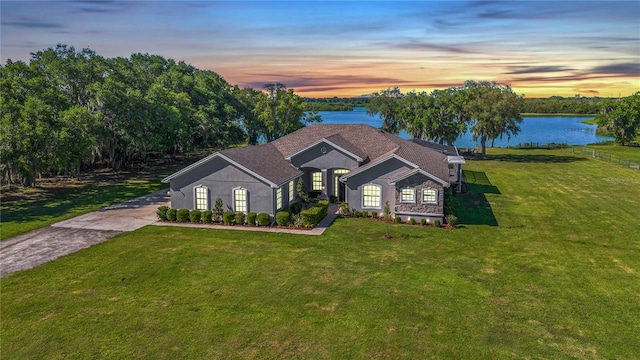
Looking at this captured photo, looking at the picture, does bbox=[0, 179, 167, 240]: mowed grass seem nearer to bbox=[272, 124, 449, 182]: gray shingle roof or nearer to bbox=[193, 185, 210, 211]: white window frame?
bbox=[193, 185, 210, 211]: white window frame

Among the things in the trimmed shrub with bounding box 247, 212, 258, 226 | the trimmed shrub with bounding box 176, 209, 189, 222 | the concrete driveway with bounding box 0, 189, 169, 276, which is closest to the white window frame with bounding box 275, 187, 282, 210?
the trimmed shrub with bounding box 247, 212, 258, 226

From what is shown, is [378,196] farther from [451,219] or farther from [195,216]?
Answer: [195,216]

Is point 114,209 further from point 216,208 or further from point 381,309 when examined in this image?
point 381,309

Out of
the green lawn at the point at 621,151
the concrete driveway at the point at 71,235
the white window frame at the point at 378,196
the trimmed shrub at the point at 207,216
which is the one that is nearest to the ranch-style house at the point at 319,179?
the white window frame at the point at 378,196

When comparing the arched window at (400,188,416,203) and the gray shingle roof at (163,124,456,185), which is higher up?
the gray shingle roof at (163,124,456,185)

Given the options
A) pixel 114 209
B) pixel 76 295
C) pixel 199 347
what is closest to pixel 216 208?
pixel 114 209

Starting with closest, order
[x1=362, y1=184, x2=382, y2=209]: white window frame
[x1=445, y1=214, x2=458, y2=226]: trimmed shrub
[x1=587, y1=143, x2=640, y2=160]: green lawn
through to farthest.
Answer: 1. [x1=445, y1=214, x2=458, y2=226]: trimmed shrub
2. [x1=362, y1=184, x2=382, y2=209]: white window frame
3. [x1=587, y1=143, x2=640, y2=160]: green lawn
